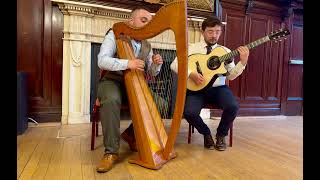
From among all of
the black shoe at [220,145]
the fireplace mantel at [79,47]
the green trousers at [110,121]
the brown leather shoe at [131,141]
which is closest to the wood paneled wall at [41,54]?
the fireplace mantel at [79,47]

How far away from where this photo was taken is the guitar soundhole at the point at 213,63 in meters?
1.93

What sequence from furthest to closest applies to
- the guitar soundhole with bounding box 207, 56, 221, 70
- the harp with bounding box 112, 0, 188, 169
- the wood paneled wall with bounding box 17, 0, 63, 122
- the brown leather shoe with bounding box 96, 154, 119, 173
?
the wood paneled wall with bounding box 17, 0, 63, 122, the guitar soundhole with bounding box 207, 56, 221, 70, the brown leather shoe with bounding box 96, 154, 119, 173, the harp with bounding box 112, 0, 188, 169

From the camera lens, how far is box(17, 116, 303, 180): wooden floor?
4.59ft

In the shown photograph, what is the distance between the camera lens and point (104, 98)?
154cm

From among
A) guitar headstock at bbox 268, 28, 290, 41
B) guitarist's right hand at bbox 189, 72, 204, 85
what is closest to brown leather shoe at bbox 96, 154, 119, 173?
guitarist's right hand at bbox 189, 72, 204, 85

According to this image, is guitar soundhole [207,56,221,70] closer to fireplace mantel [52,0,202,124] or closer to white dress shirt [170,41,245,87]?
white dress shirt [170,41,245,87]

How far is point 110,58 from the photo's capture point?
1.52m

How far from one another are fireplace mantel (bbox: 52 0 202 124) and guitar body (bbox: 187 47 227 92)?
68 centimetres

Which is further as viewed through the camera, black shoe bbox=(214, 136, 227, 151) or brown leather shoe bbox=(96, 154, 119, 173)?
black shoe bbox=(214, 136, 227, 151)

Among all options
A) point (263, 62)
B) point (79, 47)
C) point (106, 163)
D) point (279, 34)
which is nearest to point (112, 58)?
point (106, 163)
